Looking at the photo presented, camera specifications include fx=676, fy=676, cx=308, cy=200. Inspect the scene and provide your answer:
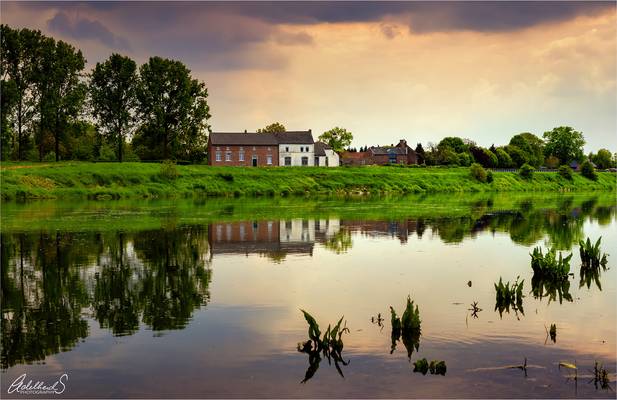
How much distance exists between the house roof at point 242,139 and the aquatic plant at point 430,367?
4268 inches

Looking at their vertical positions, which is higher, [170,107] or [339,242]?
[170,107]

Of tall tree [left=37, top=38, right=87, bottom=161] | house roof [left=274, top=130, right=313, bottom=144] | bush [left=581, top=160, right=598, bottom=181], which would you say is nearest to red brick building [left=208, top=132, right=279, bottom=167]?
house roof [left=274, top=130, right=313, bottom=144]

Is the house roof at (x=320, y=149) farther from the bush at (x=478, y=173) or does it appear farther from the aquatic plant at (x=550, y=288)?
the aquatic plant at (x=550, y=288)

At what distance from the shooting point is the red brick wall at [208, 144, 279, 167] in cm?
11982

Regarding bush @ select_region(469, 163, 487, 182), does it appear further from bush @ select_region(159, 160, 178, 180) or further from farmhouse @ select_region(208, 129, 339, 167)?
bush @ select_region(159, 160, 178, 180)

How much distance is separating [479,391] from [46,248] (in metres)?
23.9

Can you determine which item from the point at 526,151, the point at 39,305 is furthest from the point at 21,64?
the point at 526,151

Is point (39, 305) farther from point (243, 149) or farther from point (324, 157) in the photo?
point (324, 157)

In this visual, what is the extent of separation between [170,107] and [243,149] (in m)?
22.6

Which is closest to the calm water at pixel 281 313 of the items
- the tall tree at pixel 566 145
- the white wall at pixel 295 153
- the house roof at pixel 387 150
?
the white wall at pixel 295 153

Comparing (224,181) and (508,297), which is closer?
(508,297)

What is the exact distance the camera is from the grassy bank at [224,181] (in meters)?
74.1

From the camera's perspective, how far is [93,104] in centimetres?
9694

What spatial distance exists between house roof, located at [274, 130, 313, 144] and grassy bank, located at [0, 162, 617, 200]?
68.8 ft
